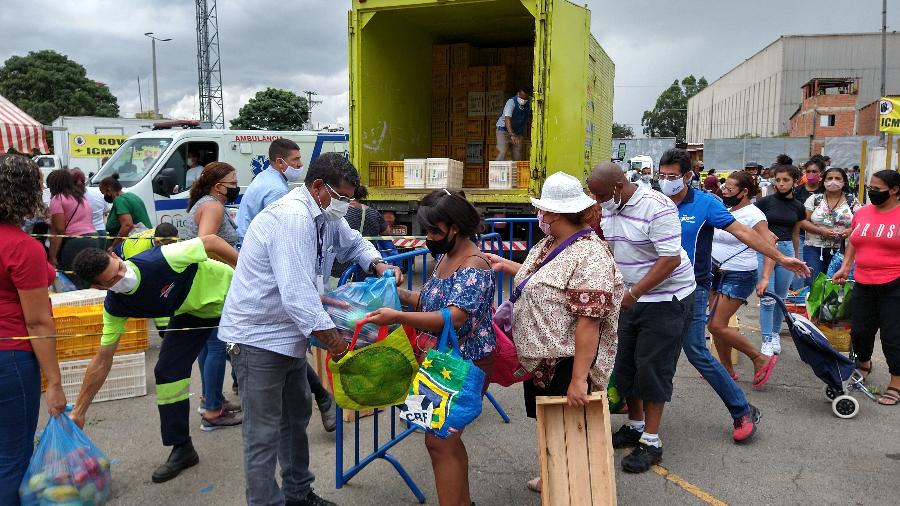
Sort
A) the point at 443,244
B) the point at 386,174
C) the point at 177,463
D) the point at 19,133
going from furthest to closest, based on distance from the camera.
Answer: the point at 386,174, the point at 19,133, the point at 177,463, the point at 443,244

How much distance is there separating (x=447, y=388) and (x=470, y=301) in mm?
381

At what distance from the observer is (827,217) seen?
7145 mm

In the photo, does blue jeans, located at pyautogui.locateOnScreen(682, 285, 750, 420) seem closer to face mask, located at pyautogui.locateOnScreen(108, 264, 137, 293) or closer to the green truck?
face mask, located at pyautogui.locateOnScreen(108, 264, 137, 293)

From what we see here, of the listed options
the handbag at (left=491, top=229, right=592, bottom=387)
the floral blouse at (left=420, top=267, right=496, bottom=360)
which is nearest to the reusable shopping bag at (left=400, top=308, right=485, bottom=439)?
the floral blouse at (left=420, top=267, right=496, bottom=360)

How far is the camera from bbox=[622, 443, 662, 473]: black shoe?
385 centimetres

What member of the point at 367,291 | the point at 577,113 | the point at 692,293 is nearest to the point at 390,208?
the point at 577,113

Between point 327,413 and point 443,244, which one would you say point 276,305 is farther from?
point 327,413

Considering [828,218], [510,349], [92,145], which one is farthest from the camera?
[92,145]

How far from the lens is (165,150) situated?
1101 centimetres

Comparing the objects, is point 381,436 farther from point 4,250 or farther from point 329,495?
point 4,250

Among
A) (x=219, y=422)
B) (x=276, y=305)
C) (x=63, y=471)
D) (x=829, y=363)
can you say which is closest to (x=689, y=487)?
(x=829, y=363)

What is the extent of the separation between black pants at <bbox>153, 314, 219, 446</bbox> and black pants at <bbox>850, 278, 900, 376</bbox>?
506 cm

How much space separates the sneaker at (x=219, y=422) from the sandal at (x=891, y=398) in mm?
5012

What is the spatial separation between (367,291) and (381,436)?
6.43 feet
